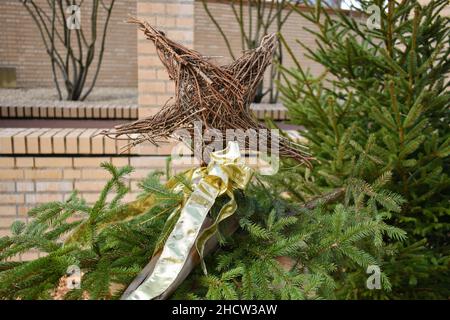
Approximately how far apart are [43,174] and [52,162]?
12 cm

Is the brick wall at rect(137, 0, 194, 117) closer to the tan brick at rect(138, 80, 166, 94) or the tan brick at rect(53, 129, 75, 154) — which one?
the tan brick at rect(138, 80, 166, 94)

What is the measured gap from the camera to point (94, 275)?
119 centimetres

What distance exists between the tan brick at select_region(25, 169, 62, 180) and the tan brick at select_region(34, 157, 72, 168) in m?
0.04

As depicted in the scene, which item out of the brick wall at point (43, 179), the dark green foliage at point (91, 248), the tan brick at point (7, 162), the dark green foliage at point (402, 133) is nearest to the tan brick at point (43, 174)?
the brick wall at point (43, 179)

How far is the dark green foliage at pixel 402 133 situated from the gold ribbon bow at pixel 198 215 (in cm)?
76

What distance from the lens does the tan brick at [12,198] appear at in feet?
11.6

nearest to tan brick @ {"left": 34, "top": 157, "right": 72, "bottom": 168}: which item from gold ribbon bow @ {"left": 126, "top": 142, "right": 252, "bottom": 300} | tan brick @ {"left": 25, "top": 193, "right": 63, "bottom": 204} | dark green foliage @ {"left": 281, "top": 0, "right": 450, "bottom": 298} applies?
tan brick @ {"left": 25, "top": 193, "right": 63, "bottom": 204}

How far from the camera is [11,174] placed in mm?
3494

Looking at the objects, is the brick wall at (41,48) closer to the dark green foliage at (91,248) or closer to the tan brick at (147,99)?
the tan brick at (147,99)

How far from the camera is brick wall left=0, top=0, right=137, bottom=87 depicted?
9.98 m

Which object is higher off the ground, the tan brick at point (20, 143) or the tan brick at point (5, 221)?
the tan brick at point (20, 143)

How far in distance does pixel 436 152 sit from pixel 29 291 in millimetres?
1922

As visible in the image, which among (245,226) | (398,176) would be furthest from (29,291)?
(398,176)

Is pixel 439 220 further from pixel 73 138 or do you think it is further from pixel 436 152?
pixel 73 138
